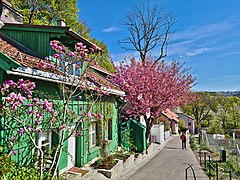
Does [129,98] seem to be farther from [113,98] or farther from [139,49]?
[139,49]

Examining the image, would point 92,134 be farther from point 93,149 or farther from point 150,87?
point 150,87

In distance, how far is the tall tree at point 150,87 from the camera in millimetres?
17858

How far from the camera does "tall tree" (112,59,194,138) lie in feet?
58.6

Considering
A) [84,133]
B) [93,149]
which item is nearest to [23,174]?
[84,133]

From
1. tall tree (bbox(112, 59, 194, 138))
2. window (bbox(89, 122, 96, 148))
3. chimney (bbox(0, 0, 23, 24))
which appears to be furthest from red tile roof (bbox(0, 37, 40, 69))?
tall tree (bbox(112, 59, 194, 138))

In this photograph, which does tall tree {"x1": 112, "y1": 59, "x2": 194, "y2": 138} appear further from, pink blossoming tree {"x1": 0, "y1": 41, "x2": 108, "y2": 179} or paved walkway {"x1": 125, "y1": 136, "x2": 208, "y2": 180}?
pink blossoming tree {"x1": 0, "y1": 41, "x2": 108, "y2": 179}

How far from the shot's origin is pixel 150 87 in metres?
18.1

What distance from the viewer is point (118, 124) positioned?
1449cm

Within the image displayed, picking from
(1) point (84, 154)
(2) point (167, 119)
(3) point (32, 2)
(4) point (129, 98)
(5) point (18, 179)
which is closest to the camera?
(5) point (18, 179)

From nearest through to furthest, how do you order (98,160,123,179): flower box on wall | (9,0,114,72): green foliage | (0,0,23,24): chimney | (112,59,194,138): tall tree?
(98,160,123,179): flower box on wall → (0,0,23,24): chimney → (112,59,194,138): tall tree → (9,0,114,72): green foliage

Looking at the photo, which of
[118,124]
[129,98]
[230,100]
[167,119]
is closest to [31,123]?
[118,124]

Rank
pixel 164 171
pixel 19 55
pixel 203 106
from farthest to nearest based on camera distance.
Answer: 1. pixel 203 106
2. pixel 164 171
3. pixel 19 55

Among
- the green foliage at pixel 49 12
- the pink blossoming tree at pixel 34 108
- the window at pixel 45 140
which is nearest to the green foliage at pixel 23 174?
the pink blossoming tree at pixel 34 108

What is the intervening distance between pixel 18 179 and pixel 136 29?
66.3 ft
